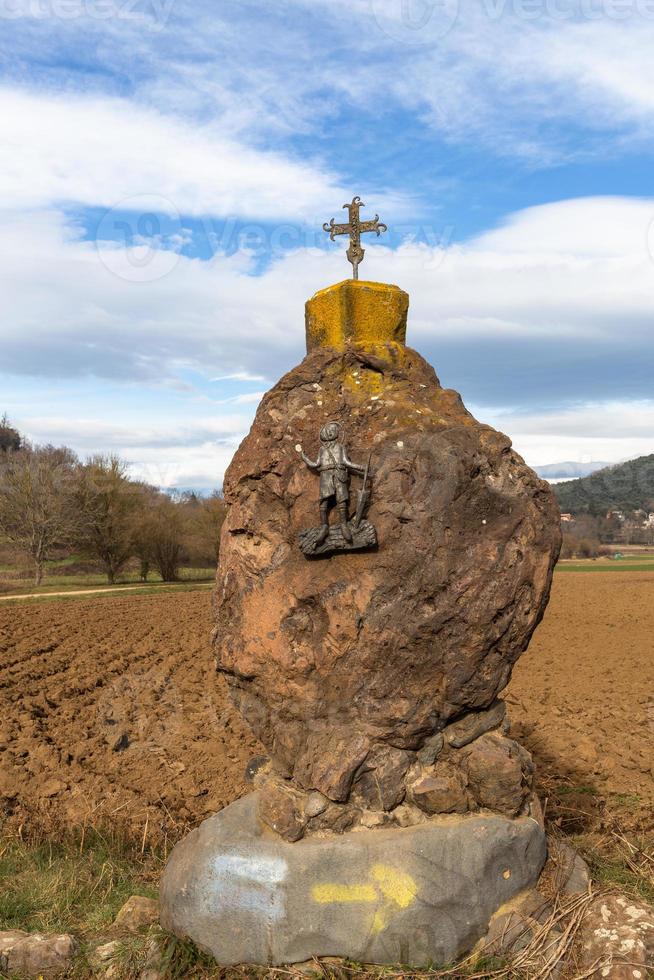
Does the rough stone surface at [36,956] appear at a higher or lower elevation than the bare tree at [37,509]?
lower

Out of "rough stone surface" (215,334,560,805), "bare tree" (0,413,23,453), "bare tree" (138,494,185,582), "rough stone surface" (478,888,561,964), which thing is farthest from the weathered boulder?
"bare tree" (0,413,23,453)

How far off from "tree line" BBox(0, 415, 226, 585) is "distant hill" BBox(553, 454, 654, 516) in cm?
9084

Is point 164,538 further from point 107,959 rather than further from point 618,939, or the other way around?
point 618,939

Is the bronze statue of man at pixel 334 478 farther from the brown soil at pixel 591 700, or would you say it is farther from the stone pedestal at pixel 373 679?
the brown soil at pixel 591 700

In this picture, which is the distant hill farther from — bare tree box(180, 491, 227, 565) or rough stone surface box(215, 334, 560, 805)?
rough stone surface box(215, 334, 560, 805)

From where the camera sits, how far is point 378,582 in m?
5.25

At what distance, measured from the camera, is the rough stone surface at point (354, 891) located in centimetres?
473

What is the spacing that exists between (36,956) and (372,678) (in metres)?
2.90

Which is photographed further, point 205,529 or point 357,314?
point 205,529

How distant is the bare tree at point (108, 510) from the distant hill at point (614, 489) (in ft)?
315

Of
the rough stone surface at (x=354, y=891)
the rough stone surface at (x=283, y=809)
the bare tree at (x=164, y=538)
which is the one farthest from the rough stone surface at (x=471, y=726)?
the bare tree at (x=164, y=538)

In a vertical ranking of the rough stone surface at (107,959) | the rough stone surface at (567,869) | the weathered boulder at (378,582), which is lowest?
the rough stone surface at (107,959)

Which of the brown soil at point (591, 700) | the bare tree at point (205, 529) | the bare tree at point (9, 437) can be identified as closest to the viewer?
the brown soil at point (591, 700)

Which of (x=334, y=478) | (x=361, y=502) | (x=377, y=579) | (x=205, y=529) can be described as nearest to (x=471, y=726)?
(x=377, y=579)
